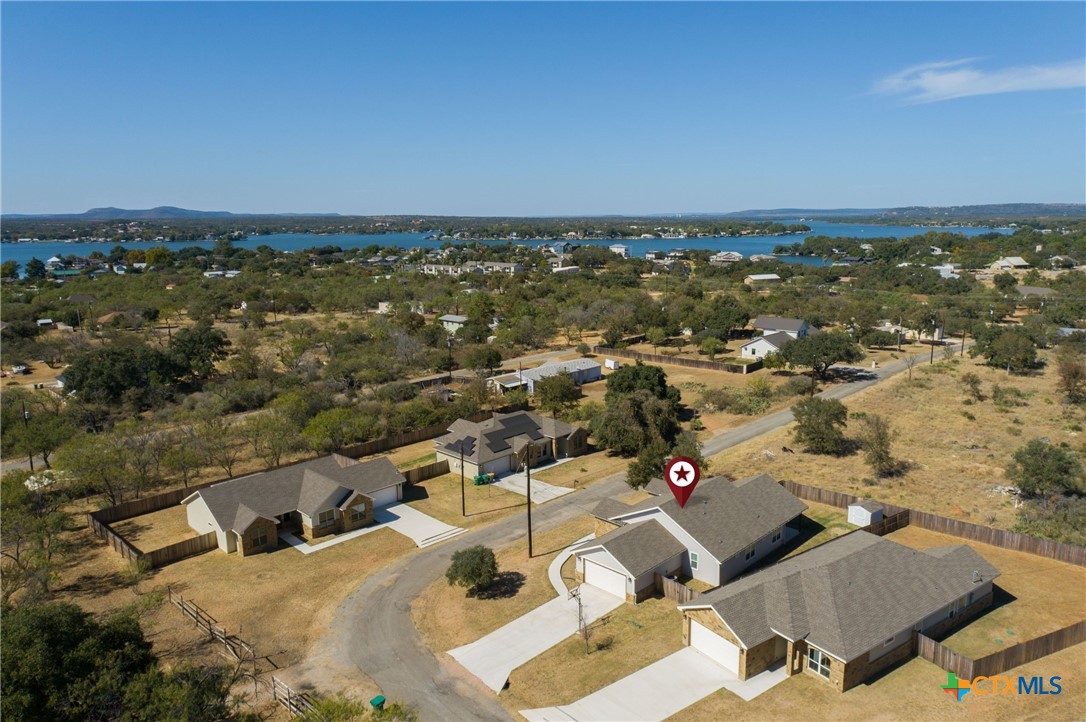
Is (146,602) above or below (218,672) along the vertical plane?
below

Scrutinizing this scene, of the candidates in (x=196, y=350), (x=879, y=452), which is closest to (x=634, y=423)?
(x=879, y=452)

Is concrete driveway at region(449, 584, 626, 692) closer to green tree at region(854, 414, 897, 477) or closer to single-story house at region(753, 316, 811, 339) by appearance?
green tree at region(854, 414, 897, 477)

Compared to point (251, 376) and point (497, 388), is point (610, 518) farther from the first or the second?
point (251, 376)

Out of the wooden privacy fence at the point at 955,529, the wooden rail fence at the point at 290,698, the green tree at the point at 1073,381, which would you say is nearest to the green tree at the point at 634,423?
the wooden privacy fence at the point at 955,529

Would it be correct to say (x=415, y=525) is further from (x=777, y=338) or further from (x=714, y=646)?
(x=777, y=338)

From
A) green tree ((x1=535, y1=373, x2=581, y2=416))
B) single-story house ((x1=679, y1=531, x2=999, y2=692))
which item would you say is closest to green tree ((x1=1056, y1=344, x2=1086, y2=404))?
single-story house ((x1=679, y1=531, x2=999, y2=692))

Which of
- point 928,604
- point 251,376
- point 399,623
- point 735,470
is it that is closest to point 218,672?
point 399,623

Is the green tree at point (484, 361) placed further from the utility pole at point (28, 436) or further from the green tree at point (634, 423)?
the utility pole at point (28, 436)
